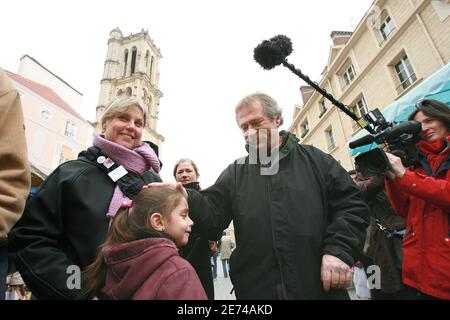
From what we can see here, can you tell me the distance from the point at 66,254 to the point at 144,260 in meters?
0.49

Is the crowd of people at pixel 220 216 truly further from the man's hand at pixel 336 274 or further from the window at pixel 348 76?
the window at pixel 348 76

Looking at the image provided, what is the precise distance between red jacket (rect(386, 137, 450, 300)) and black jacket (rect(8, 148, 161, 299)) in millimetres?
1906

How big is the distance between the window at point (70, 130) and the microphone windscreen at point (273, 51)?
2535 cm

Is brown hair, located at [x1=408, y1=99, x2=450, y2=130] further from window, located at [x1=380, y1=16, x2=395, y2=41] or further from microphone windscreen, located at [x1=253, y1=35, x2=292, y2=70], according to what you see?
window, located at [x1=380, y1=16, x2=395, y2=41]

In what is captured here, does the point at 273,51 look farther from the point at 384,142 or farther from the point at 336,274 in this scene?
the point at 336,274

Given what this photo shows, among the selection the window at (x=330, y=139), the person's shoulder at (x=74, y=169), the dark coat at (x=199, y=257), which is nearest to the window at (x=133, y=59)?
the window at (x=330, y=139)

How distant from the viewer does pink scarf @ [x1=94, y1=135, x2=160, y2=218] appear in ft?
4.86

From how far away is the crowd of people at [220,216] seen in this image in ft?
3.76

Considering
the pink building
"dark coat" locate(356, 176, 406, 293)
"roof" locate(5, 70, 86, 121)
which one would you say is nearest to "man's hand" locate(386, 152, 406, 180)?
"dark coat" locate(356, 176, 406, 293)

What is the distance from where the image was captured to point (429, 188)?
60.7 inches

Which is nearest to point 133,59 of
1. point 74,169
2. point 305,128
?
point 305,128

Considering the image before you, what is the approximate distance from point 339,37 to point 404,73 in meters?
7.51

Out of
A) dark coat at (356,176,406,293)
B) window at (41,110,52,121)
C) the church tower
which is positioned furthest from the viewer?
the church tower
